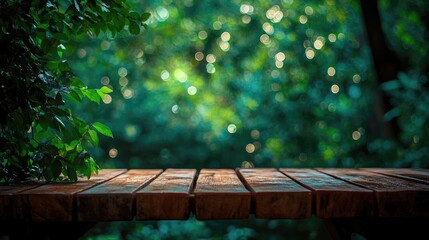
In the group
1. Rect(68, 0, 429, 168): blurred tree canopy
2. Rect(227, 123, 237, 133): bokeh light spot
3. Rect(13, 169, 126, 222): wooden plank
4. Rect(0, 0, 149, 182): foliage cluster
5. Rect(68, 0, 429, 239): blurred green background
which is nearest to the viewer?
Rect(13, 169, 126, 222): wooden plank

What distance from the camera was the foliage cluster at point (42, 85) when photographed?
149cm

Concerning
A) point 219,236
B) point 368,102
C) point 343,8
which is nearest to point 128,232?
point 219,236

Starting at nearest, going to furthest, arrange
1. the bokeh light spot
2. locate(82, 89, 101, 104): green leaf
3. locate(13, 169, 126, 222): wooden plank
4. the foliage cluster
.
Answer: locate(13, 169, 126, 222): wooden plank, the foliage cluster, locate(82, 89, 101, 104): green leaf, the bokeh light spot

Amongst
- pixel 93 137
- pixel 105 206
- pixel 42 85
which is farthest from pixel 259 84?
pixel 105 206

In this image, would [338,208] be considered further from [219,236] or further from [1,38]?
[219,236]

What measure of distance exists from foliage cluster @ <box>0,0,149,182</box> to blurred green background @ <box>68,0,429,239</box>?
3.14 m

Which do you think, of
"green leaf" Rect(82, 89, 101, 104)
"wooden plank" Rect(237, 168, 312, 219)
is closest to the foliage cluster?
"green leaf" Rect(82, 89, 101, 104)

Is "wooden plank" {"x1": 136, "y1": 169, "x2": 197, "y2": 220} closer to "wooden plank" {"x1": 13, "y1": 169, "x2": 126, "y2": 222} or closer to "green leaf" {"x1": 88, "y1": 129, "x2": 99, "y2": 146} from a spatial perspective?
"wooden plank" {"x1": 13, "y1": 169, "x2": 126, "y2": 222}

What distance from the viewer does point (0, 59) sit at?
1.50 m

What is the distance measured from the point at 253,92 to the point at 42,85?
4394 millimetres

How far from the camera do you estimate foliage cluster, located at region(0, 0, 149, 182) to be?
149 centimetres

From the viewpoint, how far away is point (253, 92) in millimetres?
5809

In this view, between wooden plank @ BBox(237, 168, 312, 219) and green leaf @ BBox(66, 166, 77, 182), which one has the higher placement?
green leaf @ BBox(66, 166, 77, 182)

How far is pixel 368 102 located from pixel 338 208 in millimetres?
3806
